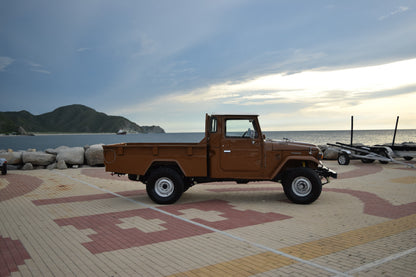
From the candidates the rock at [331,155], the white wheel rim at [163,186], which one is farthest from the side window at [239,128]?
the rock at [331,155]

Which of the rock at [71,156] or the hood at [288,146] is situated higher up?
the hood at [288,146]

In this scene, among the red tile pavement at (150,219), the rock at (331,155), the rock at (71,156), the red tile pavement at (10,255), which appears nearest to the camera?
the red tile pavement at (10,255)

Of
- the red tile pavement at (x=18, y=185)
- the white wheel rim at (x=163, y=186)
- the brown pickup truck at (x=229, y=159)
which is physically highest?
the brown pickup truck at (x=229, y=159)

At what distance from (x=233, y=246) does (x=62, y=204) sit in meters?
5.59

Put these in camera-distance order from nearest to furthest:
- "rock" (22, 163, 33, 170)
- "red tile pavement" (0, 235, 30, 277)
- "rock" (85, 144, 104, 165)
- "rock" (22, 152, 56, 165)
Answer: "red tile pavement" (0, 235, 30, 277) < "rock" (22, 163, 33, 170) < "rock" (22, 152, 56, 165) < "rock" (85, 144, 104, 165)

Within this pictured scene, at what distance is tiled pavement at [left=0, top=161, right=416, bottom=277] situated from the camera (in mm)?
4512

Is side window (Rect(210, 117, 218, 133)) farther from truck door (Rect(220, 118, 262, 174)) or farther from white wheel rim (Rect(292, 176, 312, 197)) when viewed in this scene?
white wheel rim (Rect(292, 176, 312, 197))

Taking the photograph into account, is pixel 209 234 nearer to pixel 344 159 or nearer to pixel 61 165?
pixel 61 165

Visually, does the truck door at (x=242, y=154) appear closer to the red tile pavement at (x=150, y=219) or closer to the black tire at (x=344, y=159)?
the red tile pavement at (x=150, y=219)

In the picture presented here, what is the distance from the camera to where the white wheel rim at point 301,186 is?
27.5 ft

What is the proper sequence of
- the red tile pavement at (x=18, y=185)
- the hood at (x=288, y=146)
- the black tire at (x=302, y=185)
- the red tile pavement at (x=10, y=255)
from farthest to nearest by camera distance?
1. the red tile pavement at (x=18, y=185)
2. the hood at (x=288, y=146)
3. the black tire at (x=302, y=185)
4. the red tile pavement at (x=10, y=255)

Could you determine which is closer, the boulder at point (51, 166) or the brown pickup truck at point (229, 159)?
the brown pickup truck at point (229, 159)

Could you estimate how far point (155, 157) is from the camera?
8.59 meters

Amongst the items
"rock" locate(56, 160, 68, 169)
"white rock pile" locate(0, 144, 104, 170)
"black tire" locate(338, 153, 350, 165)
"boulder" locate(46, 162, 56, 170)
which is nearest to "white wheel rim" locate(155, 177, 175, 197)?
"white rock pile" locate(0, 144, 104, 170)
